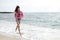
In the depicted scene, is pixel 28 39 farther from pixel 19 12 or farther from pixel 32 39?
pixel 19 12

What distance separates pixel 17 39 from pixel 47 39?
1455 millimetres

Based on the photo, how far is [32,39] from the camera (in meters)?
9.16

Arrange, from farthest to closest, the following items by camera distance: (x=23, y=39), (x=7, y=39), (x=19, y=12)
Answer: (x=23, y=39)
(x=7, y=39)
(x=19, y=12)

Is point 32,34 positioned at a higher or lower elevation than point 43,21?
higher

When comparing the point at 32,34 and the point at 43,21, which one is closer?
the point at 32,34

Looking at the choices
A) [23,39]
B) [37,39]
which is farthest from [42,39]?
[23,39]

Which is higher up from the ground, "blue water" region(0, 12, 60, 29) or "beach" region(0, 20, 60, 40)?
"beach" region(0, 20, 60, 40)

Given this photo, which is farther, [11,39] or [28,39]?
[28,39]

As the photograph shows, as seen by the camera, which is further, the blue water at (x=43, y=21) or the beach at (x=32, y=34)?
the blue water at (x=43, y=21)

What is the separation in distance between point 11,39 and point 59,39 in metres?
2.23

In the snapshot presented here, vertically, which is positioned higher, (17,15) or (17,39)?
(17,15)

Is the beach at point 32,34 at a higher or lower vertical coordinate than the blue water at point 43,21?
higher


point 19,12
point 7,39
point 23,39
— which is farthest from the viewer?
point 23,39

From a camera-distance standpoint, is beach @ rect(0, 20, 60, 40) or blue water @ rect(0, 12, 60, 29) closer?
beach @ rect(0, 20, 60, 40)
